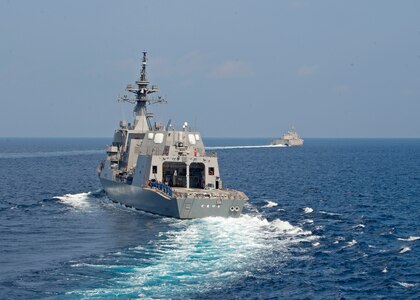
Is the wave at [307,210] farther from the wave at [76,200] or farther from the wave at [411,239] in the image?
the wave at [76,200]

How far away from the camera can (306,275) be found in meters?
30.3

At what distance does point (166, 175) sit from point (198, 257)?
22.9 meters

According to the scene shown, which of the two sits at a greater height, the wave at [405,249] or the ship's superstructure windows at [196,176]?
the ship's superstructure windows at [196,176]

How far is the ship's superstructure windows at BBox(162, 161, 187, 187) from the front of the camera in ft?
182

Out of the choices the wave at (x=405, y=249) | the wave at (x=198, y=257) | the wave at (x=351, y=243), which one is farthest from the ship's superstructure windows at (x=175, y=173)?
the wave at (x=405, y=249)

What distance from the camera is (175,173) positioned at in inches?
2180

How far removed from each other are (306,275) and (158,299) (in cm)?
833

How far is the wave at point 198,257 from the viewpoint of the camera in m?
27.7

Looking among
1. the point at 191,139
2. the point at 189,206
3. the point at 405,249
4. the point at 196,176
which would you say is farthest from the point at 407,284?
the point at 191,139

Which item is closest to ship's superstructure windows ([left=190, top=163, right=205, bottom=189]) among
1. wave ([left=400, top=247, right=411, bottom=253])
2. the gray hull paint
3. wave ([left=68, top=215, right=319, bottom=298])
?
the gray hull paint

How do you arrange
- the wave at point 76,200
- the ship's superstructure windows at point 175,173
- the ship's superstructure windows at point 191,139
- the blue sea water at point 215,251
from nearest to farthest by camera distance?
the blue sea water at point 215,251
the ship's superstructure windows at point 175,173
the ship's superstructure windows at point 191,139
the wave at point 76,200

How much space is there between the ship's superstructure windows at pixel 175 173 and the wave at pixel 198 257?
9584mm

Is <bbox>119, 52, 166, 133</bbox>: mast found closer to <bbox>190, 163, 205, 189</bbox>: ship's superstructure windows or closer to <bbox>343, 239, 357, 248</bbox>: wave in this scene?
<bbox>190, 163, 205, 189</bbox>: ship's superstructure windows

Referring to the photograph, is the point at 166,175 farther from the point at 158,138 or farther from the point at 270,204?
the point at 270,204
